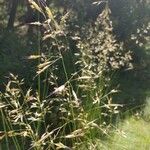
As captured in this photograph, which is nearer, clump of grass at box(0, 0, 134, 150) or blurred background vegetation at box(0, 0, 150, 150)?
clump of grass at box(0, 0, 134, 150)

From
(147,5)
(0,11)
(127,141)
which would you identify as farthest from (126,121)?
(0,11)

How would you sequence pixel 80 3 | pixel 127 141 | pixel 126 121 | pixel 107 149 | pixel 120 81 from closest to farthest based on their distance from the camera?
pixel 107 149
pixel 127 141
pixel 126 121
pixel 120 81
pixel 80 3

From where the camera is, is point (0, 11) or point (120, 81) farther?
point (0, 11)

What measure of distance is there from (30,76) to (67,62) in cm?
46

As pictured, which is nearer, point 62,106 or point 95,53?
point 62,106

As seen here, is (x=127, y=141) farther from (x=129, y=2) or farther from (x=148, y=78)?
(x=129, y=2)

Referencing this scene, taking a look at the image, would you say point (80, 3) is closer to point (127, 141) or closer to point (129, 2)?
point (129, 2)

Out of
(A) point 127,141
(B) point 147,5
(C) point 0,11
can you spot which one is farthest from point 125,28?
(C) point 0,11

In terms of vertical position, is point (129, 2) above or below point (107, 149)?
above

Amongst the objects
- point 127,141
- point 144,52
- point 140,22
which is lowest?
point 127,141

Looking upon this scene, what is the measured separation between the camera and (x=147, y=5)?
692 cm

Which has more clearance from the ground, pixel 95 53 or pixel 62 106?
pixel 95 53

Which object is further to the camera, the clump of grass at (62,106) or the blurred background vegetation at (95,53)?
the blurred background vegetation at (95,53)

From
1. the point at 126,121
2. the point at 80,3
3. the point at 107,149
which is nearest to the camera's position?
the point at 107,149
